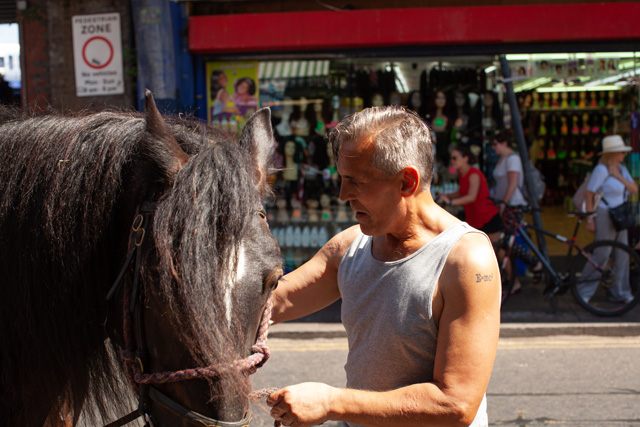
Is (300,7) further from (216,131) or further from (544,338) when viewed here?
(216,131)

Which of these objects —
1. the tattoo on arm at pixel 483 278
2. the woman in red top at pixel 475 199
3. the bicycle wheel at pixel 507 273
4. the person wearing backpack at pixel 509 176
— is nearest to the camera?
the tattoo on arm at pixel 483 278

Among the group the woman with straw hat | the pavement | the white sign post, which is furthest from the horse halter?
the white sign post

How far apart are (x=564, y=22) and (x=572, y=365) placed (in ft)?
14.3

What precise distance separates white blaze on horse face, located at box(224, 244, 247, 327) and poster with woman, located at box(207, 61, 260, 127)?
6.84 metres

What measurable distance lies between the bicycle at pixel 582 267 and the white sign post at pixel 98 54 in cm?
536

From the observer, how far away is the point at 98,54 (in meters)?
8.30

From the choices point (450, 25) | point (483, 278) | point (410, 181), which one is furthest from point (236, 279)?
point (450, 25)

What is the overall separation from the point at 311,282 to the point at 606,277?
5.82 m

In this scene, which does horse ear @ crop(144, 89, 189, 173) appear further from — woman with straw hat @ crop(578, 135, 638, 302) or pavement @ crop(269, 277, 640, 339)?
woman with straw hat @ crop(578, 135, 638, 302)

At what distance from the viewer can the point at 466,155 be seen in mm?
7859

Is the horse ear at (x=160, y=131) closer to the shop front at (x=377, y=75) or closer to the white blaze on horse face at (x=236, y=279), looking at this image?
the white blaze on horse face at (x=236, y=279)

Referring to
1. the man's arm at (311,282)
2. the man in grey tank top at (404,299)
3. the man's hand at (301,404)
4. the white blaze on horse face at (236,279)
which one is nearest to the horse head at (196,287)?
the white blaze on horse face at (236,279)

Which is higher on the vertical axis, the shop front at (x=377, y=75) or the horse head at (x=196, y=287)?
the shop front at (x=377, y=75)

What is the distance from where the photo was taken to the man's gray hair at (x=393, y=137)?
1.92 m
